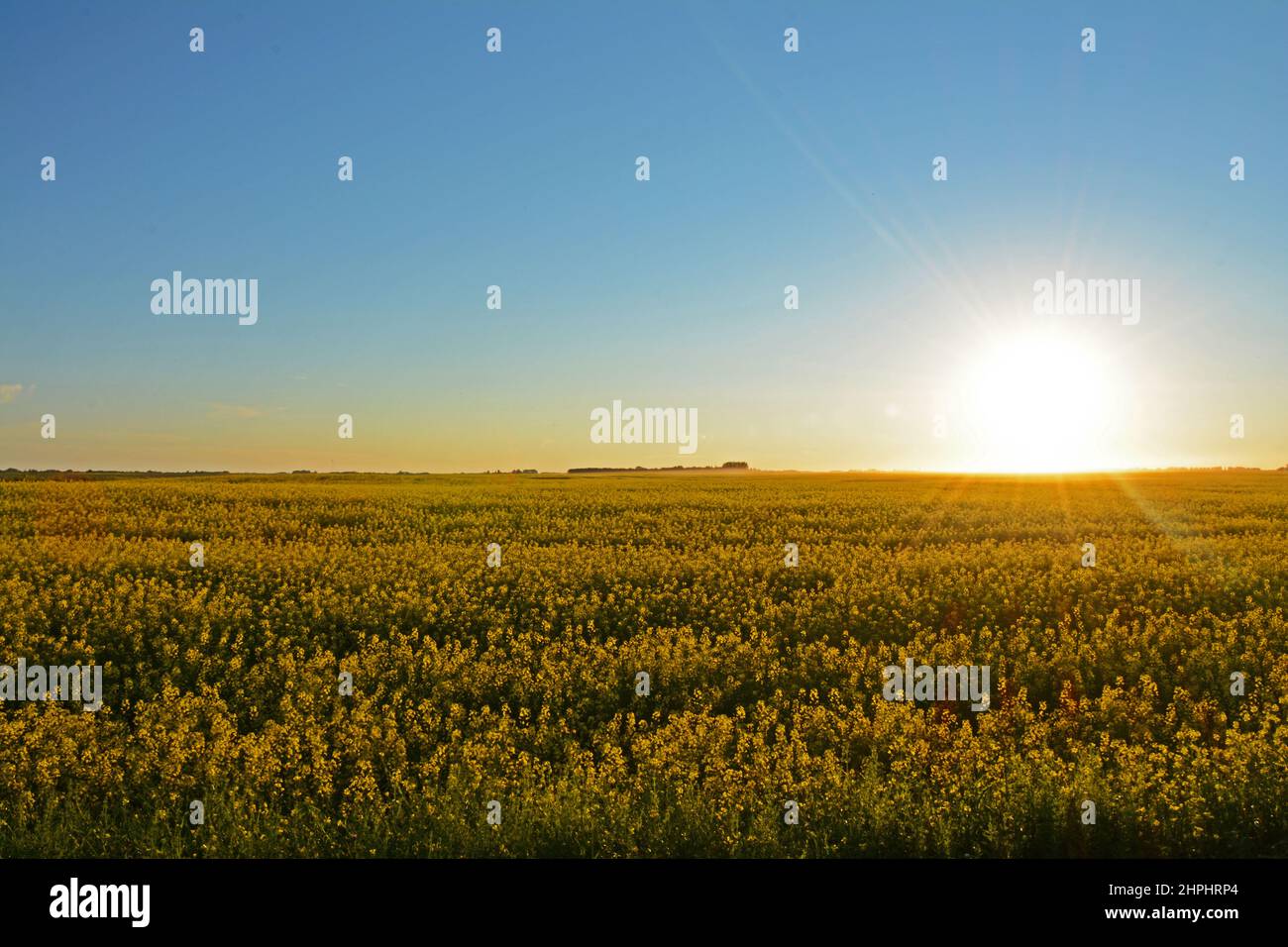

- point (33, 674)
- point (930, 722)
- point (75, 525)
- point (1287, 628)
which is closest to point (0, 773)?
point (33, 674)

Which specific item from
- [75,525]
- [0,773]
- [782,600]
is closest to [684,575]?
[782,600]

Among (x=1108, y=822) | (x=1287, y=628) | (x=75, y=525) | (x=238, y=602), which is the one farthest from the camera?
(x=75, y=525)

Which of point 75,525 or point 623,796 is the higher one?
point 75,525

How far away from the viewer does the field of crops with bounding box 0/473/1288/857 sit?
5746mm

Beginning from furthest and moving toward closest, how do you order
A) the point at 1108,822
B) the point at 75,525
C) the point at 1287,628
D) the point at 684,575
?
the point at 75,525 → the point at 684,575 → the point at 1287,628 → the point at 1108,822

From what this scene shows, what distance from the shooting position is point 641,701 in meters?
9.53

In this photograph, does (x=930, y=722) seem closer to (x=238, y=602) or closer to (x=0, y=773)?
(x=0, y=773)

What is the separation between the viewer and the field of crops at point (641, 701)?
18.9 feet

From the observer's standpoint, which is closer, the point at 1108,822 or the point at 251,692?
the point at 1108,822

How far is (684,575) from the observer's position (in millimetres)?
15656

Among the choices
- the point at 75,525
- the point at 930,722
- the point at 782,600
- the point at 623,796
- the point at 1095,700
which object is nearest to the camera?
the point at 623,796
